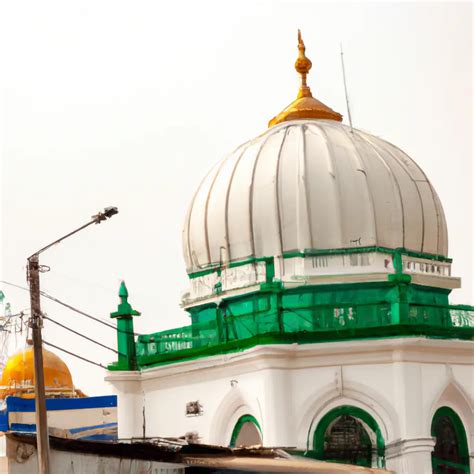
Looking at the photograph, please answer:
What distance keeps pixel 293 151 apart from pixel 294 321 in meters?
3.21

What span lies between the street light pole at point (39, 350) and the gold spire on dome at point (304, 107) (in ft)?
28.8

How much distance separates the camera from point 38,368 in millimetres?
17031

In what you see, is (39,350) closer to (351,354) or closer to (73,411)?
(351,354)

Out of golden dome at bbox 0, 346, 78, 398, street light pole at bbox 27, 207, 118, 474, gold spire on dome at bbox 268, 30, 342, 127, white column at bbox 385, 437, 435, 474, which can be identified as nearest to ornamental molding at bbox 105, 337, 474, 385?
white column at bbox 385, 437, 435, 474

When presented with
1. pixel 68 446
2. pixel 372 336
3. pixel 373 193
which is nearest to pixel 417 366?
pixel 372 336

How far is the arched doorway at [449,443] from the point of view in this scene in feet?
75.0

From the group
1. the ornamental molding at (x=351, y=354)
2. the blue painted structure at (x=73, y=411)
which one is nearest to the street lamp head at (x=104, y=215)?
the ornamental molding at (x=351, y=354)

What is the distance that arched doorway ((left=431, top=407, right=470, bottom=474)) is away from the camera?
22.9 meters

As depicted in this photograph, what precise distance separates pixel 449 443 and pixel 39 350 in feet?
28.3

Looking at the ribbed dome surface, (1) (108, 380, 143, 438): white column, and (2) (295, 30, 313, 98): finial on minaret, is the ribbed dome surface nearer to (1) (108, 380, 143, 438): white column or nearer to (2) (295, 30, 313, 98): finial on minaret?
(2) (295, 30, 313, 98): finial on minaret

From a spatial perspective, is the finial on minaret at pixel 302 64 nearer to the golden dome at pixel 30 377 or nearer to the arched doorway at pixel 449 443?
the arched doorway at pixel 449 443

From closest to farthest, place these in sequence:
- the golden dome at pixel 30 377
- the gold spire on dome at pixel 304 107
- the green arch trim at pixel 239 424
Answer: the green arch trim at pixel 239 424
the gold spire on dome at pixel 304 107
the golden dome at pixel 30 377

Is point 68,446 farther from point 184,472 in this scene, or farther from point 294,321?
point 294,321

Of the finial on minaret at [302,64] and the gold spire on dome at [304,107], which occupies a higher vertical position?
the finial on minaret at [302,64]
